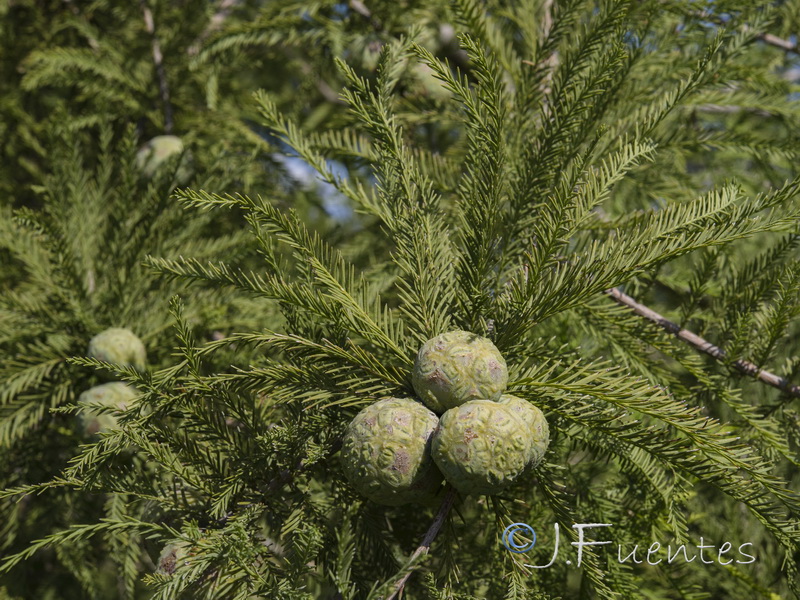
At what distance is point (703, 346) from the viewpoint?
4.87 feet

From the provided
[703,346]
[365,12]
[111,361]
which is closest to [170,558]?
[111,361]

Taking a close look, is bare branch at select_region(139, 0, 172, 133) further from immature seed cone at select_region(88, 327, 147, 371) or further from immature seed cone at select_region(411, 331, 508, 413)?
immature seed cone at select_region(411, 331, 508, 413)

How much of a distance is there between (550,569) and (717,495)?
2.82 ft

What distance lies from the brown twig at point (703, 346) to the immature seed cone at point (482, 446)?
1.72 feet

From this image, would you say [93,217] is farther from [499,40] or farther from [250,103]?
[499,40]

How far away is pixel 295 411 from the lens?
3.85ft

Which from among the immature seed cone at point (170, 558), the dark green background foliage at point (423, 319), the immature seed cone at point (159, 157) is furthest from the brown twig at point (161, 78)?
the immature seed cone at point (170, 558)

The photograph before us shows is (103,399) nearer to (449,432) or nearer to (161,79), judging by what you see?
(449,432)

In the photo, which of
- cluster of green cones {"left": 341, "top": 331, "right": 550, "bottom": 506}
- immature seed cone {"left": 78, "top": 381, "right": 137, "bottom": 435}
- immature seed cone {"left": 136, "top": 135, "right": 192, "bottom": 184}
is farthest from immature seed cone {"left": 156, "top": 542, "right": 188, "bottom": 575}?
immature seed cone {"left": 136, "top": 135, "right": 192, "bottom": 184}

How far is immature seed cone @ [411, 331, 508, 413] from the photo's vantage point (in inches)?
41.2

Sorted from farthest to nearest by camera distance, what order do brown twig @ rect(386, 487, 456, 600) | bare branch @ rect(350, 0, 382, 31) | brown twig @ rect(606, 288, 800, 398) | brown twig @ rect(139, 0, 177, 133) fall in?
brown twig @ rect(139, 0, 177, 133) < bare branch @ rect(350, 0, 382, 31) < brown twig @ rect(606, 288, 800, 398) < brown twig @ rect(386, 487, 456, 600)

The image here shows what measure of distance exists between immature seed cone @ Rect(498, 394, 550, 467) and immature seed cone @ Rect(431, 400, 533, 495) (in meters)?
0.01

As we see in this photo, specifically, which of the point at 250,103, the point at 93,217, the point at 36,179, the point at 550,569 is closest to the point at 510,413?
the point at 550,569

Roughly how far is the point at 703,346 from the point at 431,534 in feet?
2.71
